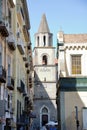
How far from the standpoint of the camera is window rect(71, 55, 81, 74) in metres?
36.1

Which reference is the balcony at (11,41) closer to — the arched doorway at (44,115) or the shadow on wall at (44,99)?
the shadow on wall at (44,99)

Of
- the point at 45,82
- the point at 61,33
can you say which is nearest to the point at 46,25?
the point at 45,82

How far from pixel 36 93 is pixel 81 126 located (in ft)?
149

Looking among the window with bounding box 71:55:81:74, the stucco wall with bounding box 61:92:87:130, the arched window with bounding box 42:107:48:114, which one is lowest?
the stucco wall with bounding box 61:92:87:130

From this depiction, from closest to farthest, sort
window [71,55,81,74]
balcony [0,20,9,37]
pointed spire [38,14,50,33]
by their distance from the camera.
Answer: balcony [0,20,9,37], window [71,55,81,74], pointed spire [38,14,50,33]

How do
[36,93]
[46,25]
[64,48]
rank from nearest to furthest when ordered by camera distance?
1. [64,48]
2. [36,93]
3. [46,25]

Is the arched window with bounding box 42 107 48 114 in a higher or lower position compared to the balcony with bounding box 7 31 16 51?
lower

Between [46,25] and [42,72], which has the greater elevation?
[46,25]

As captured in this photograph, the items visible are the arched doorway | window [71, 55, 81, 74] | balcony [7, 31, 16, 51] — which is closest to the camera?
balcony [7, 31, 16, 51]

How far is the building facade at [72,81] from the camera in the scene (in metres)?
33.5

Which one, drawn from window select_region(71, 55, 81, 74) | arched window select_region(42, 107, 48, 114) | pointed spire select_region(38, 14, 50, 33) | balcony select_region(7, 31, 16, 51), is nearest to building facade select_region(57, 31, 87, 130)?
window select_region(71, 55, 81, 74)

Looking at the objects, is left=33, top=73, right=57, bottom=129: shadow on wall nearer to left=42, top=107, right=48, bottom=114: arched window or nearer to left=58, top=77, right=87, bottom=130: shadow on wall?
left=42, top=107, right=48, bottom=114: arched window

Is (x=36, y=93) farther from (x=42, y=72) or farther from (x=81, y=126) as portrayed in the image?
(x=81, y=126)

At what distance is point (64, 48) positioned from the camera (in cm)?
3656
